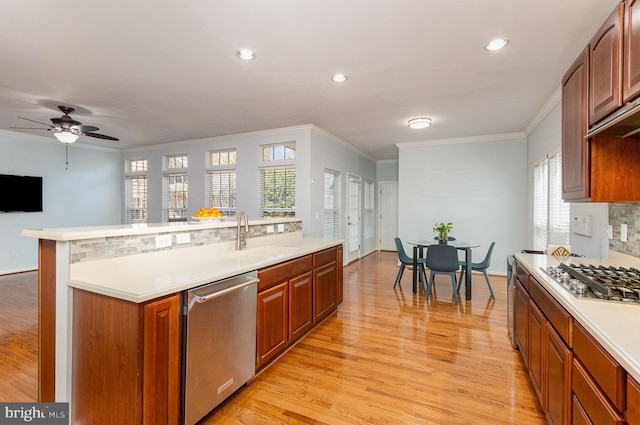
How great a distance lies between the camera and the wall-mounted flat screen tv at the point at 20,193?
217 inches

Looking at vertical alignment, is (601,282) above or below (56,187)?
below

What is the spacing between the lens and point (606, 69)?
1.63 m

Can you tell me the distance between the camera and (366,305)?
3992 mm

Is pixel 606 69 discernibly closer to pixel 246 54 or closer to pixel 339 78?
pixel 339 78

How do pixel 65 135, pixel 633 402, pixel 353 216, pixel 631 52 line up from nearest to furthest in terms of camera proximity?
pixel 633 402 → pixel 631 52 → pixel 65 135 → pixel 353 216

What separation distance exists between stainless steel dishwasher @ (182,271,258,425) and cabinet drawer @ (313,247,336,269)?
1040 mm

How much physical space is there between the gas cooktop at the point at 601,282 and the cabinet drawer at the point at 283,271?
188 cm

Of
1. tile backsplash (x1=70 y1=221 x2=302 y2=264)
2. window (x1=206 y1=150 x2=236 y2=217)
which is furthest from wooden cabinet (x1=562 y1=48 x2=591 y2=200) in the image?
window (x1=206 y1=150 x2=236 y2=217)

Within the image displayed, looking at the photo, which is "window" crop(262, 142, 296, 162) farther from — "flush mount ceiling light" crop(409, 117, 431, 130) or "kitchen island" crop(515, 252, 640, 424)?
"kitchen island" crop(515, 252, 640, 424)

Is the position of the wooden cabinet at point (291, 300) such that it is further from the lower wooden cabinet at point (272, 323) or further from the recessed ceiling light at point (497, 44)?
the recessed ceiling light at point (497, 44)

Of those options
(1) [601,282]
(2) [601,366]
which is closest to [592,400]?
(2) [601,366]

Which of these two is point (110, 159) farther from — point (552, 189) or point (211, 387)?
point (552, 189)

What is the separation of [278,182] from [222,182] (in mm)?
1383

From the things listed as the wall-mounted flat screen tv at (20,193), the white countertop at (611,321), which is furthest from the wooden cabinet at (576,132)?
the wall-mounted flat screen tv at (20,193)
